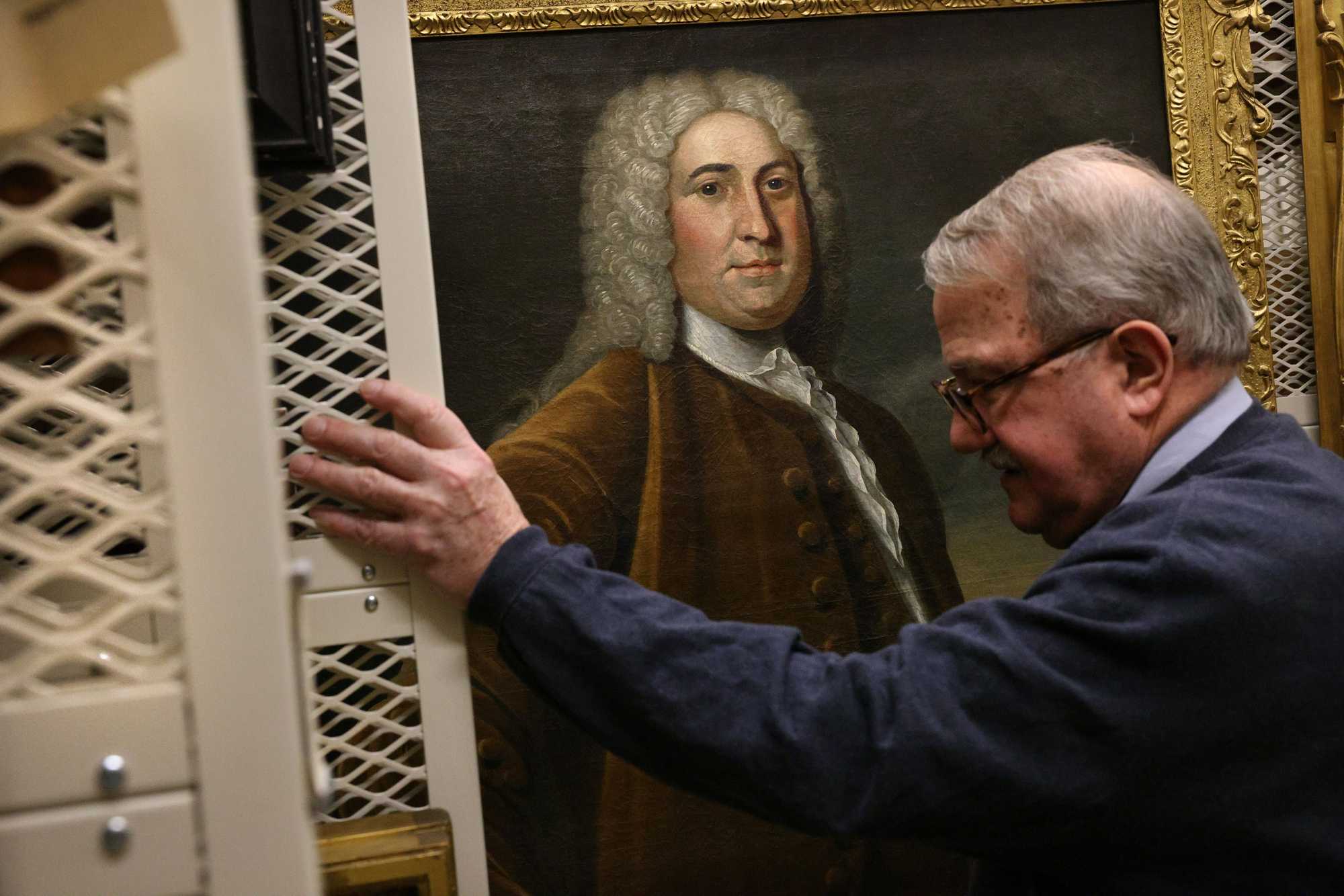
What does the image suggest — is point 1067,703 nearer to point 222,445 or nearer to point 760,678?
point 760,678

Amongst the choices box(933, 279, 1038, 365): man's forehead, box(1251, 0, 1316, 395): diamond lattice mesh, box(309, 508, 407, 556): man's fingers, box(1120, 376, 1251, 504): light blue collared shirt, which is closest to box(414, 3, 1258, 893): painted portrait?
box(1251, 0, 1316, 395): diamond lattice mesh

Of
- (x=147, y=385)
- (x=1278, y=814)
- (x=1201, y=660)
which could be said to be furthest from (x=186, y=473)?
(x=1278, y=814)

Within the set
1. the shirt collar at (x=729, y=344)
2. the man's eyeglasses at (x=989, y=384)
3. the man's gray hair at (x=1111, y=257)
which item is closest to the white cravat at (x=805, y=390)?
the shirt collar at (x=729, y=344)

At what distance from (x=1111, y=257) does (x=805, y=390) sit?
2.46 feet

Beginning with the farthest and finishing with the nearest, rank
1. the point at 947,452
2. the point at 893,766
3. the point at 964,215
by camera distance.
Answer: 1. the point at 947,452
2. the point at 964,215
3. the point at 893,766

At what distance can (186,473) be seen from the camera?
0.82 metres

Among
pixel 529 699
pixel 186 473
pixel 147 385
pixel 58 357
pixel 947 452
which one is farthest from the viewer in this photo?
pixel 947 452

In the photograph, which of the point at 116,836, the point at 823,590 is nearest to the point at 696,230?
the point at 823,590

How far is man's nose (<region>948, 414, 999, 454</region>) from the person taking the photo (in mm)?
1639

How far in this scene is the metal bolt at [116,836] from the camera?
855 mm

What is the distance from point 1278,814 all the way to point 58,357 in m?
1.60

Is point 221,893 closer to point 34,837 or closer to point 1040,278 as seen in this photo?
point 34,837

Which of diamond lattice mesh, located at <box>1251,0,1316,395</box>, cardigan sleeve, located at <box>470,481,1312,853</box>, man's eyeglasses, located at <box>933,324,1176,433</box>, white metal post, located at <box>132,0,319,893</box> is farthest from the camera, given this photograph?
diamond lattice mesh, located at <box>1251,0,1316,395</box>

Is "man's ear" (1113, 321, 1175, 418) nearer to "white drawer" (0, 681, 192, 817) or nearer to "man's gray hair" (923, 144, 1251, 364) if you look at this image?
"man's gray hair" (923, 144, 1251, 364)
